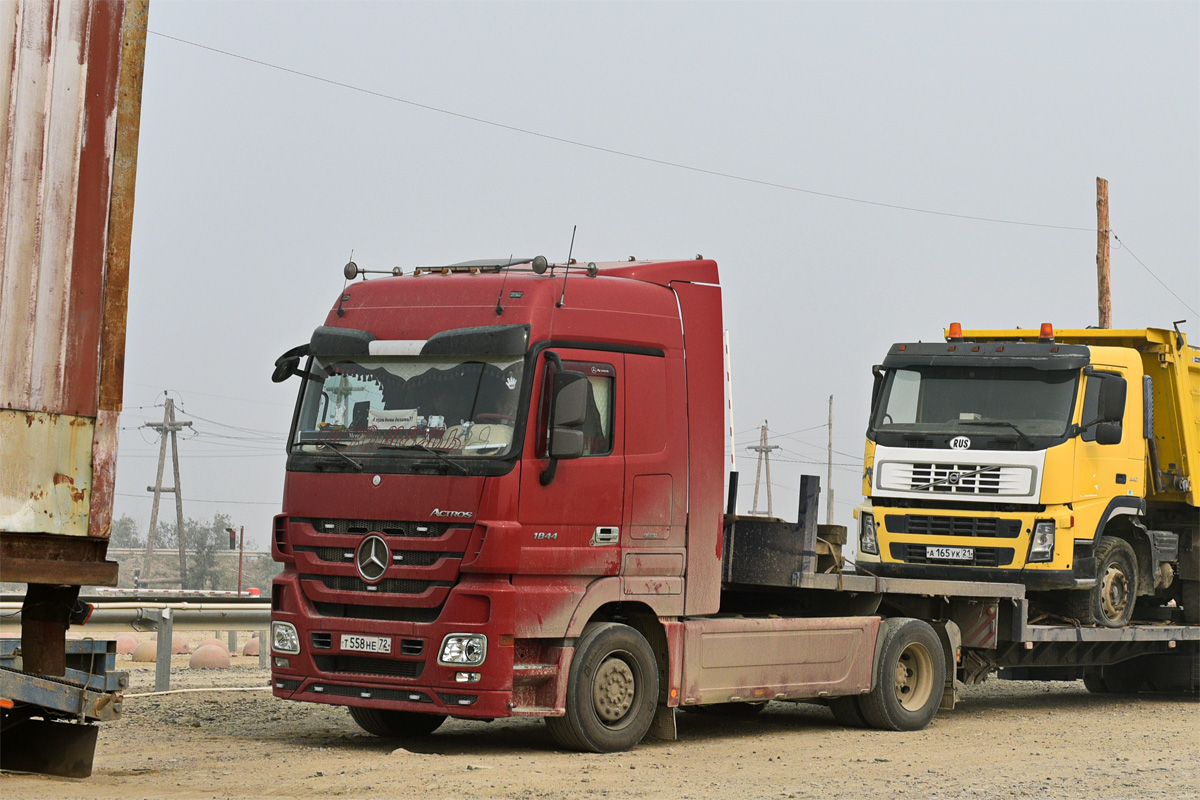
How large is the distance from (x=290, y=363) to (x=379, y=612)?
1931 millimetres

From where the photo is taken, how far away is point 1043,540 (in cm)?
1412

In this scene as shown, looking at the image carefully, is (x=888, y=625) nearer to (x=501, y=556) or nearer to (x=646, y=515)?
(x=646, y=515)

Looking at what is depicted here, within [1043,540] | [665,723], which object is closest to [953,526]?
[1043,540]

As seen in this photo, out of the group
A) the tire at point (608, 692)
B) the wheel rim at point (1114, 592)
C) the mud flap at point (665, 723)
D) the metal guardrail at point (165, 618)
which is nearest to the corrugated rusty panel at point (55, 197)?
the tire at point (608, 692)

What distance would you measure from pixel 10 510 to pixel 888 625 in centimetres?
767

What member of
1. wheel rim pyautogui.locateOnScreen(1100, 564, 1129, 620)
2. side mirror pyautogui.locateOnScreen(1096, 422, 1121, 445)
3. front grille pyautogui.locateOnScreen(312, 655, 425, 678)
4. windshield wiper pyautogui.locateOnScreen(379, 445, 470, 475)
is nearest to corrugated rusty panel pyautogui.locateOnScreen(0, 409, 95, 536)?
windshield wiper pyautogui.locateOnScreen(379, 445, 470, 475)

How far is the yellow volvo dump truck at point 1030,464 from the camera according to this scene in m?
14.2

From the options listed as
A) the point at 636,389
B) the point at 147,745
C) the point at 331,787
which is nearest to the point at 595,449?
the point at 636,389

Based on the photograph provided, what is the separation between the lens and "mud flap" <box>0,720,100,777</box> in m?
8.84

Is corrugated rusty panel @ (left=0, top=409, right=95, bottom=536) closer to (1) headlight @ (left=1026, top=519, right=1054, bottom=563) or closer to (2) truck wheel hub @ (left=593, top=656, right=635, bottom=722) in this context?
(2) truck wheel hub @ (left=593, top=656, right=635, bottom=722)

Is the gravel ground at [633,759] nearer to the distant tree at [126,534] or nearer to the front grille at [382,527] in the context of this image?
the front grille at [382,527]

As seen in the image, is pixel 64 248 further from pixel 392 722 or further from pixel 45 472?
pixel 392 722

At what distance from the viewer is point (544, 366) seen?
1029cm

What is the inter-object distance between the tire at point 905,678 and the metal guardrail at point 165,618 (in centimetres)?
572
